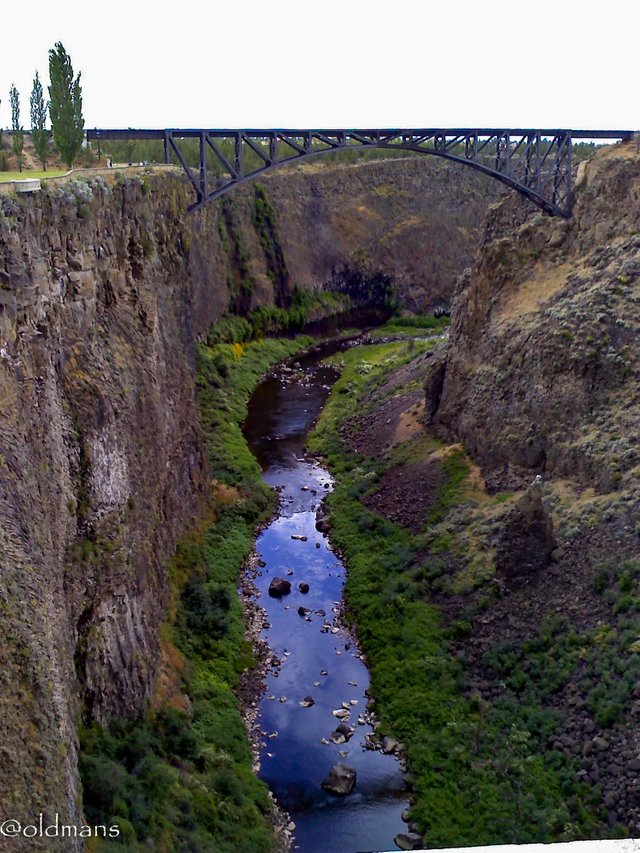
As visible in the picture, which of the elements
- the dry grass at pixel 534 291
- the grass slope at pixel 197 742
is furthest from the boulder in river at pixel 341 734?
the dry grass at pixel 534 291

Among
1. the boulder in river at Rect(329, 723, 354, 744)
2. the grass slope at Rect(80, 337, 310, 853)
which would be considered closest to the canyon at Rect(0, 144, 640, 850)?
the grass slope at Rect(80, 337, 310, 853)

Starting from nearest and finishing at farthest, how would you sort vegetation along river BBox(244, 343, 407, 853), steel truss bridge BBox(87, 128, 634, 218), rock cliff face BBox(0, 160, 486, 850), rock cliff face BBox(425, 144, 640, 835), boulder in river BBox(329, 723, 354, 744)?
1. rock cliff face BBox(0, 160, 486, 850)
2. vegetation along river BBox(244, 343, 407, 853)
3. rock cliff face BBox(425, 144, 640, 835)
4. boulder in river BBox(329, 723, 354, 744)
5. steel truss bridge BBox(87, 128, 634, 218)

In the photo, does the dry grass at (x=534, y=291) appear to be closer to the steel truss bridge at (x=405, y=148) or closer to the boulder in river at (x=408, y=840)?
the steel truss bridge at (x=405, y=148)

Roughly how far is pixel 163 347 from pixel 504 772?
61.7ft

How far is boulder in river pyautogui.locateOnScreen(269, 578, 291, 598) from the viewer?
34.0 m

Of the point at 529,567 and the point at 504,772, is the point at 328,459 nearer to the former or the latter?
the point at 529,567

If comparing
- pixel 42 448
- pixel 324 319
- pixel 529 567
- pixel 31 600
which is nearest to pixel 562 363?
pixel 529 567

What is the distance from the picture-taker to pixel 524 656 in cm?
2666

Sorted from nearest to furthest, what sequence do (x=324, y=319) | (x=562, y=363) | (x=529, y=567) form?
1. (x=529, y=567)
2. (x=562, y=363)
3. (x=324, y=319)

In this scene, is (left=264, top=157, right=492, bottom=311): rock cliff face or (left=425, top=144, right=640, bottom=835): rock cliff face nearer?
(left=425, top=144, right=640, bottom=835): rock cliff face

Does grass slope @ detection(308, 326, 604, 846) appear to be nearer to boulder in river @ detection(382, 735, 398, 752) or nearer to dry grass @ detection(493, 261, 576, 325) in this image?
boulder in river @ detection(382, 735, 398, 752)
